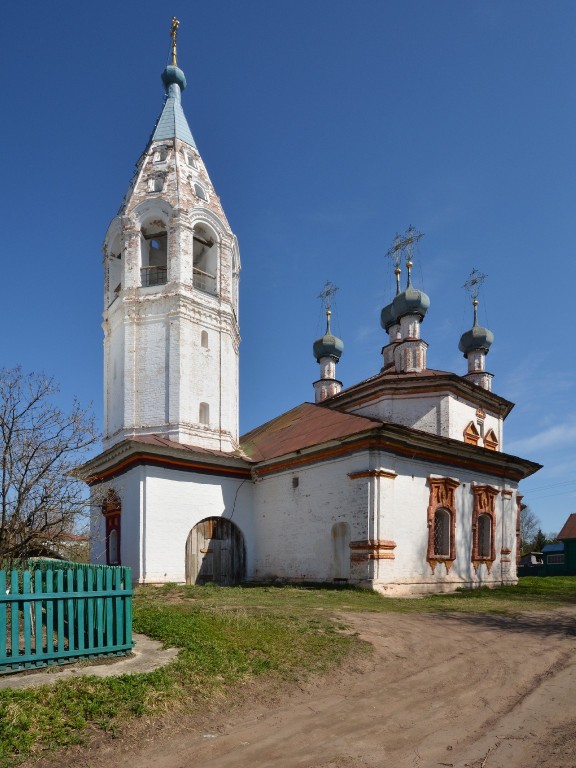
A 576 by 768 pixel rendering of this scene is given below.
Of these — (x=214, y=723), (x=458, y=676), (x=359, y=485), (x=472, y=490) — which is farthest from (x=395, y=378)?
(x=214, y=723)

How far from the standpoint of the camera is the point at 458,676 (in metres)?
6.70

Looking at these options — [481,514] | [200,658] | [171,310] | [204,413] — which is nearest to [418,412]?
[481,514]

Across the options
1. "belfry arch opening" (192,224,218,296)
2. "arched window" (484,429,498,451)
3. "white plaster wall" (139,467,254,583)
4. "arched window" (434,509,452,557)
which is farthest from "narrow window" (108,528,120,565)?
"arched window" (484,429,498,451)

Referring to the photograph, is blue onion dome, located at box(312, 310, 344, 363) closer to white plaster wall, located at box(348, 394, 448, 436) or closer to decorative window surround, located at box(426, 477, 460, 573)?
white plaster wall, located at box(348, 394, 448, 436)

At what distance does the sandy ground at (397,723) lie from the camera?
4418mm

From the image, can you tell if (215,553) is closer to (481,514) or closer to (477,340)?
(481,514)

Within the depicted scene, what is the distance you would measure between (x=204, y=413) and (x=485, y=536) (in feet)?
33.4

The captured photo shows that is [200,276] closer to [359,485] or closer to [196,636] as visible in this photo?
[359,485]

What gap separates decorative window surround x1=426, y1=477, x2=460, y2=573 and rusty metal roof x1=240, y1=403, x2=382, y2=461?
271 cm

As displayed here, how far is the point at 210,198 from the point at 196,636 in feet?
55.2

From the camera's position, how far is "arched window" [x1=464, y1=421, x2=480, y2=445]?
21.9 m

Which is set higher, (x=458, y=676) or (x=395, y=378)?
(x=395, y=378)

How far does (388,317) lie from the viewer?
85.8 ft

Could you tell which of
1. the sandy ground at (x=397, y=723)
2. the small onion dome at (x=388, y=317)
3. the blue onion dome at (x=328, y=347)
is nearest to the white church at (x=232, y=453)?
the small onion dome at (x=388, y=317)
